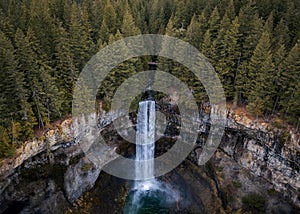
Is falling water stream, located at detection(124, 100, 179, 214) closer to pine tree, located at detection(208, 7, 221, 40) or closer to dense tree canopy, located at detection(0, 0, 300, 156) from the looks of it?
dense tree canopy, located at detection(0, 0, 300, 156)

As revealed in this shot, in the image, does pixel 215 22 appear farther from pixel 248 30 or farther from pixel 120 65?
pixel 120 65

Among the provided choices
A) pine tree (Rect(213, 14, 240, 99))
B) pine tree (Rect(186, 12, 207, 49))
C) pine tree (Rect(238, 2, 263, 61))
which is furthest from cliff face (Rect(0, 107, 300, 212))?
pine tree (Rect(186, 12, 207, 49))

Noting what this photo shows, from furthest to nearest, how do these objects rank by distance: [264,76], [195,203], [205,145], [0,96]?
[205,145] < [195,203] < [264,76] < [0,96]

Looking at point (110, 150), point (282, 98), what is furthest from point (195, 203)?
point (282, 98)

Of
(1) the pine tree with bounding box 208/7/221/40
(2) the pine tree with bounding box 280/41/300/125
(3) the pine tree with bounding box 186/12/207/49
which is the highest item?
(1) the pine tree with bounding box 208/7/221/40

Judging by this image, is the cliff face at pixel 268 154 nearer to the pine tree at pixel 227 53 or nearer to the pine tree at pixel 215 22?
the pine tree at pixel 227 53

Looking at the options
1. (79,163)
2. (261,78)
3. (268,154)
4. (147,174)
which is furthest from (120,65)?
(268,154)

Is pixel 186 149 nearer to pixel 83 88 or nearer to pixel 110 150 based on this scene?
pixel 110 150
